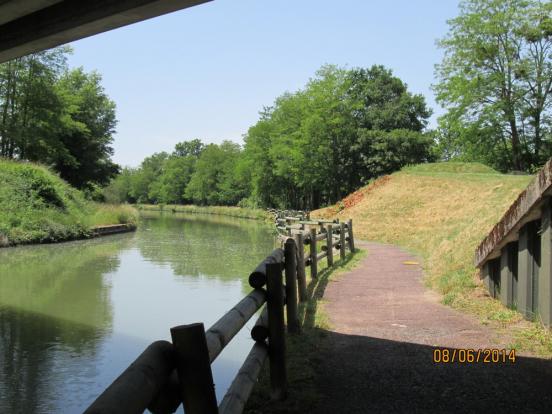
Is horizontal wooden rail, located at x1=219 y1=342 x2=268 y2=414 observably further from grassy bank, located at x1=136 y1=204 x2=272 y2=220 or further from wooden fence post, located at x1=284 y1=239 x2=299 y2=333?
grassy bank, located at x1=136 y1=204 x2=272 y2=220

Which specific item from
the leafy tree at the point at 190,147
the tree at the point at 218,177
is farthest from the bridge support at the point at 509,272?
the leafy tree at the point at 190,147

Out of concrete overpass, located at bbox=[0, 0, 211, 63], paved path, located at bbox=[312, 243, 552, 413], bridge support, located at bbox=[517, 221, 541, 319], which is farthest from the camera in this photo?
bridge support, located at bbox=[517, 221, 541, 319]

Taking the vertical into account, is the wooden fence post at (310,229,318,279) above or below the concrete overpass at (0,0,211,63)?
below

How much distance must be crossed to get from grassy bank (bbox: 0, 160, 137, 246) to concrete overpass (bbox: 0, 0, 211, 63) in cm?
1756

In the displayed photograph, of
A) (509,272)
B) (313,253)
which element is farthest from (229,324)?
(313,253)

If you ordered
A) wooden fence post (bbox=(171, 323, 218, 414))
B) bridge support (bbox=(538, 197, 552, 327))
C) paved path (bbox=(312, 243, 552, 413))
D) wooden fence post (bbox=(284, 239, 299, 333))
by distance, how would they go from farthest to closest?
wooden fence post (bbox=(284, 239, 299, 333))
bridge support (bbox=(538, 197, 552, 327))
paved path (bbox=(312, 243, 552, 413))
wooden fence post (bbox=(171, 323, 218, 414))

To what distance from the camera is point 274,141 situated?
56688 millimetres

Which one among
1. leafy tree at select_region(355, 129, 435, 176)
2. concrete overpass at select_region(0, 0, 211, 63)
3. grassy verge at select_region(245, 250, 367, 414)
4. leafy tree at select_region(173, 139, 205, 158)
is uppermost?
leafy tree at select_region(173, 139, 205, 158)

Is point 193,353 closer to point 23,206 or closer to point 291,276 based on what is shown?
point 291,276

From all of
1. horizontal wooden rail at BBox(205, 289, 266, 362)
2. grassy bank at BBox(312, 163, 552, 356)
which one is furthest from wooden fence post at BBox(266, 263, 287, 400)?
grassy bank at BBox(312, 163, 552, 356)

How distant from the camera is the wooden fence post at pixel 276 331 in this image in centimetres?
451

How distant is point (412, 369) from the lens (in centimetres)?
525

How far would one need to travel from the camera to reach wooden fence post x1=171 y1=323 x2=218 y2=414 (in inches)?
93.1

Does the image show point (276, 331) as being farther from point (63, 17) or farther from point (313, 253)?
point (313, 253)
